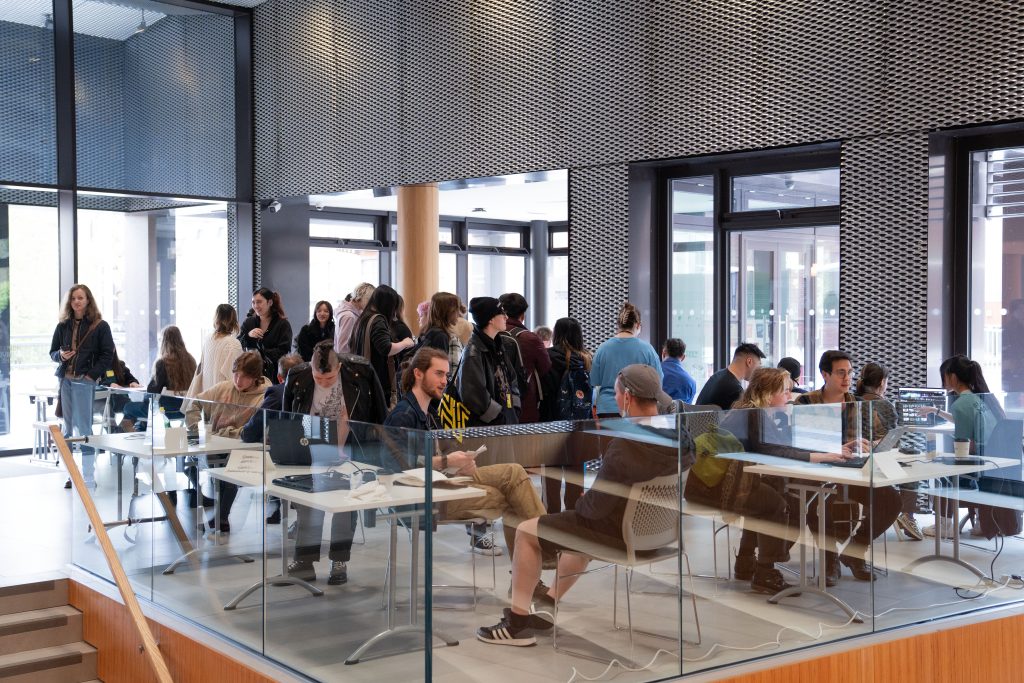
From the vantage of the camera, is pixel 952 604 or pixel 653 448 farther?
pixel 952 604

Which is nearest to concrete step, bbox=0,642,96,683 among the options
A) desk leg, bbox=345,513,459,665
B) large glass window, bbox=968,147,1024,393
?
desk leg, bbox=345,513,459,665

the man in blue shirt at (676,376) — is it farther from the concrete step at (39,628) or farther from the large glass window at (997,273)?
the concrete step at (39,628)

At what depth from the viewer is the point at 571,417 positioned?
692 centimetres

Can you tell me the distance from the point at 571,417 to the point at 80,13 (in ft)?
22.6

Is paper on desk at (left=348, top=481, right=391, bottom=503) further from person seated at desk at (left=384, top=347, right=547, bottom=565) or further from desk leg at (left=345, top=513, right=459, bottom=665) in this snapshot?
Answer: person seated at desk at (left=384, top=347, right=547, bottom=565)

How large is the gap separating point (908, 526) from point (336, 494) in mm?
2476

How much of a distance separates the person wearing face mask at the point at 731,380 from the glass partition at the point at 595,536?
5.72 ft

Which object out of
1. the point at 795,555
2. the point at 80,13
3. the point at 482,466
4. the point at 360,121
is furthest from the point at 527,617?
the point at 80,13

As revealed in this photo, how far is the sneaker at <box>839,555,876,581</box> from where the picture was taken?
446 centimetres

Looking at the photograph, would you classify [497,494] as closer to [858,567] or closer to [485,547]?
[485,547]

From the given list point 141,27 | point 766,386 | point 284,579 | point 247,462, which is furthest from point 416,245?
point 284,579

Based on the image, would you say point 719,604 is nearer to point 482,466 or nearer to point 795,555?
point 795,555

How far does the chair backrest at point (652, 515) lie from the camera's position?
13.2 ft

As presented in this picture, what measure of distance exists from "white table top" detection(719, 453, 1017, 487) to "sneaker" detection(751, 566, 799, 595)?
0.39m
